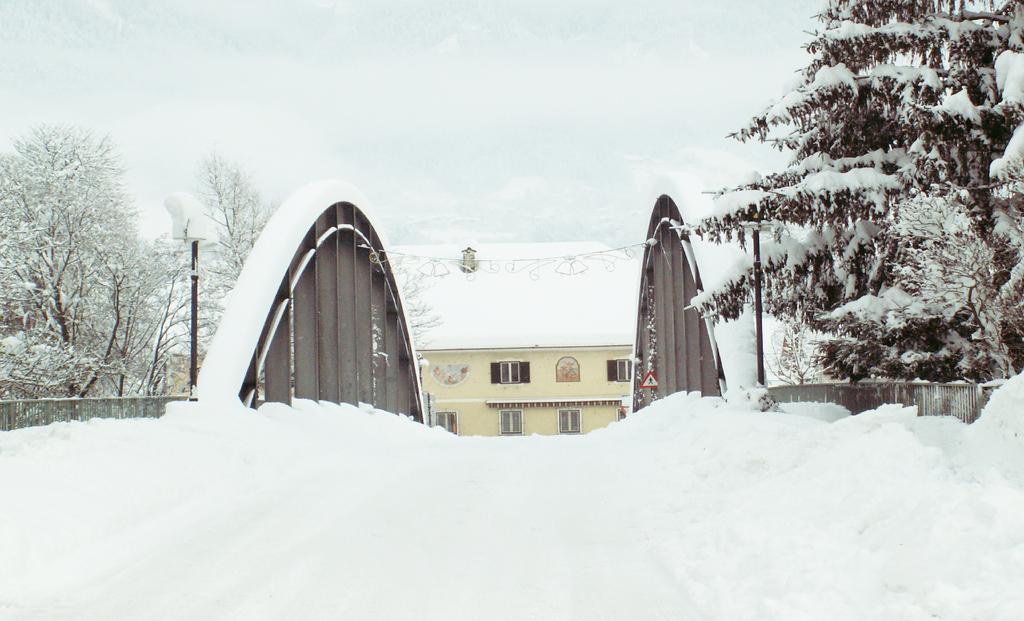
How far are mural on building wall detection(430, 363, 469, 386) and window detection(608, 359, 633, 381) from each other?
7.67 metres

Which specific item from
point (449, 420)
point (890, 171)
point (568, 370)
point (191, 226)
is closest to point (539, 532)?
point (890, 171)

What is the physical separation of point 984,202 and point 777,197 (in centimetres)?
223

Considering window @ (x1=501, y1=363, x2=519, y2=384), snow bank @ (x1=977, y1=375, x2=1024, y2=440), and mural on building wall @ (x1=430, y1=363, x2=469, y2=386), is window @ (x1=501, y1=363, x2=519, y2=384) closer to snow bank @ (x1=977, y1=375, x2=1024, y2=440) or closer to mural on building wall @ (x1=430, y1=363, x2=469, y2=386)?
mural on building wall @ (x1=430, y1=363, x2=469, y2=386)

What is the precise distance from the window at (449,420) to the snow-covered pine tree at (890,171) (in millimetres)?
39573

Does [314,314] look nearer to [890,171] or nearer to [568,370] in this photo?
[890,171]

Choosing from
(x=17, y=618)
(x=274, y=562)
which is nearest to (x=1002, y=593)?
(x=274, y=562)

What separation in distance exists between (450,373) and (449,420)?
2.61m

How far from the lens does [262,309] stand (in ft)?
56.4

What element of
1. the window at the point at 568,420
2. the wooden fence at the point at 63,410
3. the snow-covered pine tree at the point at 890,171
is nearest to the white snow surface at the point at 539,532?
the wooden fence at the point at 63,410

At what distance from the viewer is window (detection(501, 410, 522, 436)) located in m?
51.8

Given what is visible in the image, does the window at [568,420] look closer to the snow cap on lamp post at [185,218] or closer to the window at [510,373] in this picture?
the window at [510,373]

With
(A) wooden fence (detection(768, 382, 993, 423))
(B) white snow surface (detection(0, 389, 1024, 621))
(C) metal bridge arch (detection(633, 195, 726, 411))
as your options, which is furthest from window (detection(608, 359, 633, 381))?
(B) white snow surface (detection(0, 389, 1024, 621))

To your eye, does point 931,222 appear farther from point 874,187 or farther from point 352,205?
point 352,205

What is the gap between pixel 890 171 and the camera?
12.3 m
